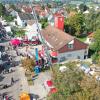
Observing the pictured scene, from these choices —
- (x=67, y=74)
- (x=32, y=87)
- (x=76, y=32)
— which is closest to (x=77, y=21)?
(x=76, y=32)

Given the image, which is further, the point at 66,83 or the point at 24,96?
the point at 24,96

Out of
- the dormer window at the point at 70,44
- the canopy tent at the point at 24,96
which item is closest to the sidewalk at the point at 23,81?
the canopy tent at the point at 24,96

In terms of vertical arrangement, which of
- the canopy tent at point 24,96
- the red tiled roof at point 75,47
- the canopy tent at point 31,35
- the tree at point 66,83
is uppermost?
the tree at point 66,83

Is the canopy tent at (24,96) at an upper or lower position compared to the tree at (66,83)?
lower

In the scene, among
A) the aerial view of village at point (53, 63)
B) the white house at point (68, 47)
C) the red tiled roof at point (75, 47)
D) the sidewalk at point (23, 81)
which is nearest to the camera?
the aerial view of village at point (53, 63)

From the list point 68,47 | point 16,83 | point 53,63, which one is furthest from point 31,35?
point 16,83

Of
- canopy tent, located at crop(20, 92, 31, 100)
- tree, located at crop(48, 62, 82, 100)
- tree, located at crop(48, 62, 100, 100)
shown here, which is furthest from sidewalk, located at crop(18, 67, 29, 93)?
tree, located at crop(48, 62, 82, 100)

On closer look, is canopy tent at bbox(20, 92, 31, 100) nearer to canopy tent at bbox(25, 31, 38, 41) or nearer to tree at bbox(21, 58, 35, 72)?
tree at bbox(21, 58, 35, 72)

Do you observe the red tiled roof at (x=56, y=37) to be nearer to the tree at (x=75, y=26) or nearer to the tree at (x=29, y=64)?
the tree at (x=29, y=64)

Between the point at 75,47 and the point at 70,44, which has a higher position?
the point at 70,44

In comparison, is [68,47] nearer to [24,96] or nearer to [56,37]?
[56,37]

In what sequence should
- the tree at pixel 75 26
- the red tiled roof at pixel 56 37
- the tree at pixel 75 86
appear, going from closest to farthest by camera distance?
the tree at pixel 75 86
the red tiled roof at pixel 56 37
the tree at pixel 75 26
